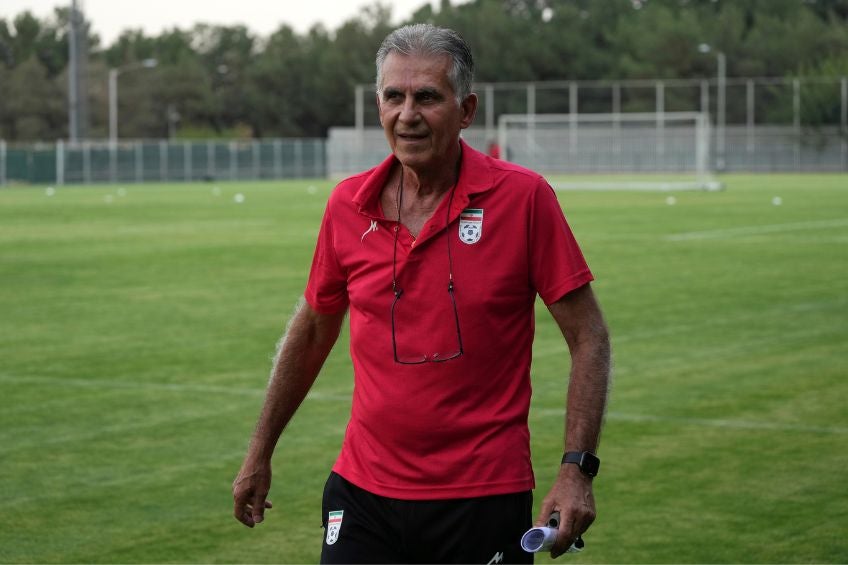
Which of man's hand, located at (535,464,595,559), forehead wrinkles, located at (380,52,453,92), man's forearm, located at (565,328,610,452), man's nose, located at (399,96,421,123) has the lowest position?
man's hand, located at (535,464,595,559)

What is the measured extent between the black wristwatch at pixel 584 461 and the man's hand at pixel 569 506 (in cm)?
1

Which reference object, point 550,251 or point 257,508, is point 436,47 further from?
point 257,508

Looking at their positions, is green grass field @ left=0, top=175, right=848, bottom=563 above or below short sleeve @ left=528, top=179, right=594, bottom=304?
below

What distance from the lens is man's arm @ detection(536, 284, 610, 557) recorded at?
4.31 meters

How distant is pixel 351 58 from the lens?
11662 cm

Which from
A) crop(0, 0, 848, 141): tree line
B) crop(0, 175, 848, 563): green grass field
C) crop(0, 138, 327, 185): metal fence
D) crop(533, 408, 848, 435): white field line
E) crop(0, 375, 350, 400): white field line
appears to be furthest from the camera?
crop(0, 0, 848, 141): tree line

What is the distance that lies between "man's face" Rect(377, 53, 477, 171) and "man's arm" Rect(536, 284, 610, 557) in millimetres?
532

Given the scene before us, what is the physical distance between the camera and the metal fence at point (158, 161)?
72.6 metres

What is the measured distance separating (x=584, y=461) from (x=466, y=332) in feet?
1.49

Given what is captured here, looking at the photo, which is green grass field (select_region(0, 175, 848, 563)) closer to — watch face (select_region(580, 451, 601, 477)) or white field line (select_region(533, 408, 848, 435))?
white field line (select_region(533, 408, 848, 435))

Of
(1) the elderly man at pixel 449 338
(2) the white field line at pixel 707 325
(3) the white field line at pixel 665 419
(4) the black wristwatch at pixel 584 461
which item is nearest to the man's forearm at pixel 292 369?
(1) the elderly man at pixel 449 338

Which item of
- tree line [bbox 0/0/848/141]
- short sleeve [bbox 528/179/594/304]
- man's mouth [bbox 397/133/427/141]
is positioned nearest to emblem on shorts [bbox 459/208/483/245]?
short sleeve [bbox 528/179/594/304]

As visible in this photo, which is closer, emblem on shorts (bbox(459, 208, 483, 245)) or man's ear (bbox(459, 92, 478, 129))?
emblem on shorts (bbox(459, 208, 483, 245))

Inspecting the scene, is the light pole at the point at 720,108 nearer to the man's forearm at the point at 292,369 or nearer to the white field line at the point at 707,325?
the white field line at the point at 707,325
